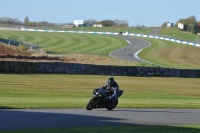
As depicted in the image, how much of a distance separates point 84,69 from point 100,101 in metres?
21.7

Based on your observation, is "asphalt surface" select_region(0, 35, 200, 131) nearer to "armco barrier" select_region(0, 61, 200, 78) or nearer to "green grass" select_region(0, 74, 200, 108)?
"green grass" select_region(0, 74, 200, 108)

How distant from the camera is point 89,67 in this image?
4334 centimetres

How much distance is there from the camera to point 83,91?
109ft

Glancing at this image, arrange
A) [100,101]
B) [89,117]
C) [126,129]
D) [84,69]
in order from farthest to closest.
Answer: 1. [84,69]
2. [100,101]
3. [89,117]
4. [126,129]

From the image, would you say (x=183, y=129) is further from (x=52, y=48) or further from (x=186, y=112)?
(x=52, y=48)

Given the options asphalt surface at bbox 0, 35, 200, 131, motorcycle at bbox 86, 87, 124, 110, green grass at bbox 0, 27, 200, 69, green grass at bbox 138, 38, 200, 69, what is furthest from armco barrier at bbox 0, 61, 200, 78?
green grass at bbox 0, 27, 200, 69

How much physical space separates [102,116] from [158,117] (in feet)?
7.31

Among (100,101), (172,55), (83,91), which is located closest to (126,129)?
(100,101)

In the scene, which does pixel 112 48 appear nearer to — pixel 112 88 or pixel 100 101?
pixel 112 88

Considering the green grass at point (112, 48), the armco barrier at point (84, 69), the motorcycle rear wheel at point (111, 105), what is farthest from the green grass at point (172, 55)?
the motorcycle rear wheel at point (111, 105)

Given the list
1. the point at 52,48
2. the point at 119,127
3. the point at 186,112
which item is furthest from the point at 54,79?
the point at 52,48

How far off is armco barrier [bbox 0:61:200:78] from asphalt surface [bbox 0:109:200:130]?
19.4 m

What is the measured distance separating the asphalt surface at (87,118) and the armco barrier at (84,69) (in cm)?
1940

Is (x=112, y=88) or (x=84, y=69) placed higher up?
(x=112, y=88)
